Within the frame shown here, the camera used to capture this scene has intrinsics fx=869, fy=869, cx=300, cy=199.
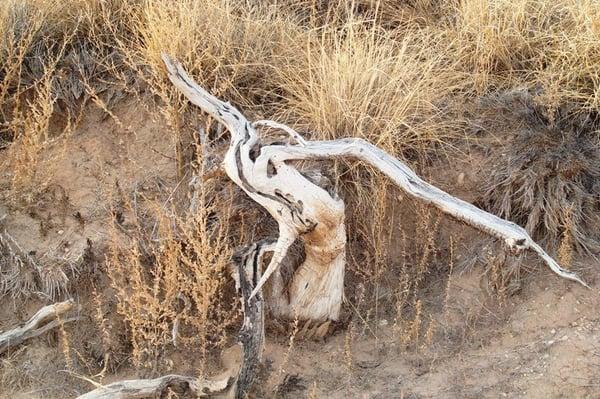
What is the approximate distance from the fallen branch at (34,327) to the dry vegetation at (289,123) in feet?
0.36

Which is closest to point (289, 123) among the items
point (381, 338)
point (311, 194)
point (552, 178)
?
point (311, 194)

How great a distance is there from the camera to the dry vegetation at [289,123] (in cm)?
438

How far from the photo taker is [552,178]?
468cm

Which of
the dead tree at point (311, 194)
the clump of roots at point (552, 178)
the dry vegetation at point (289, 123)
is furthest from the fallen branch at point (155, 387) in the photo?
the clump of roots at point (552, 178)

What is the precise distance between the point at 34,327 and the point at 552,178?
278 centimetres

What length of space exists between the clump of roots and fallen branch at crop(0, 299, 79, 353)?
230 centimetres

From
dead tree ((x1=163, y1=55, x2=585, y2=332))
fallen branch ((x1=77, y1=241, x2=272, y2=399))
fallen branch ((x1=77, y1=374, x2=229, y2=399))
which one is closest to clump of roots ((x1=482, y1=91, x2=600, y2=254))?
dead tree ((x1=163, y1=55, x2=585, y2=332))

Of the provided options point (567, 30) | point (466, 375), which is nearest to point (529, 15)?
point (567, 30)

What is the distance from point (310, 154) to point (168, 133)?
4.59 ft

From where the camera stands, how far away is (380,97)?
4867mm

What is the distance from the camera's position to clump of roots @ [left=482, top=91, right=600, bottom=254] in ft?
15.1

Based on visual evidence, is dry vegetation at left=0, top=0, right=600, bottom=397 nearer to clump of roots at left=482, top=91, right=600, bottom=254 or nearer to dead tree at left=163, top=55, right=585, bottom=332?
clump of roots at left=482, top=91, right=600, bottom=254

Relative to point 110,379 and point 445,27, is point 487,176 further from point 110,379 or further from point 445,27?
point 110,379

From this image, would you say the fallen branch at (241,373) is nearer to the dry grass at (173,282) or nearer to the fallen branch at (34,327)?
the dry grass at (173,282)
